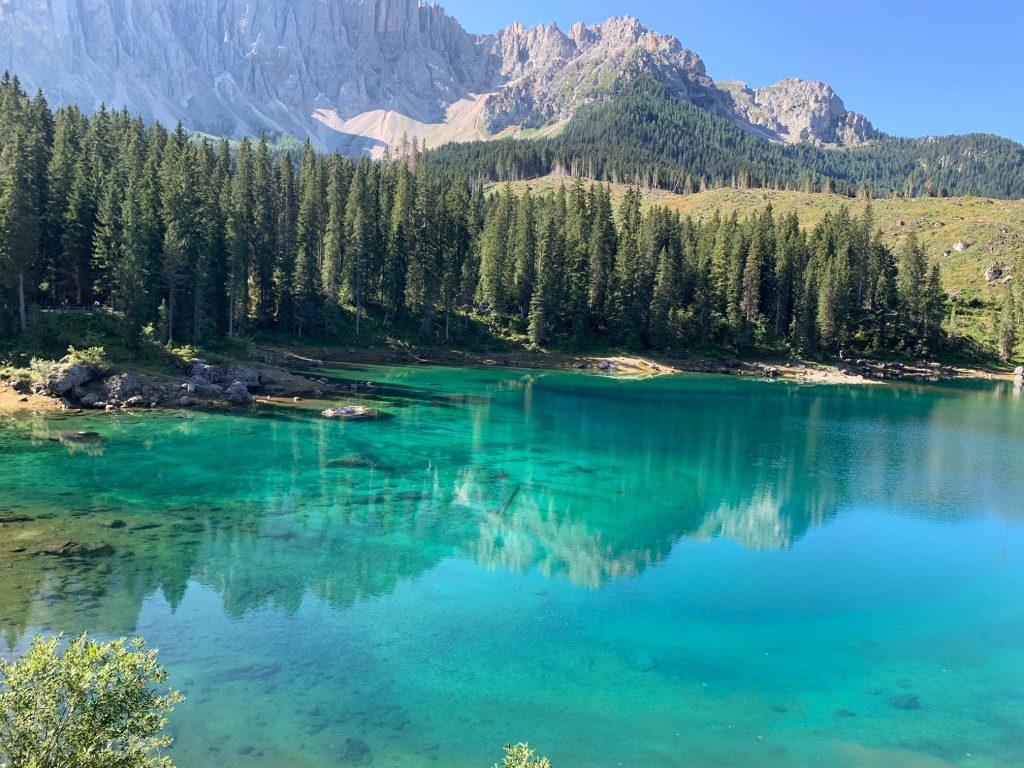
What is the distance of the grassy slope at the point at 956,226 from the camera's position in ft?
484

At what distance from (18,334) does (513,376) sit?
193ft

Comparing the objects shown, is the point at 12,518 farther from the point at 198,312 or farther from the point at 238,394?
the point at 198,312

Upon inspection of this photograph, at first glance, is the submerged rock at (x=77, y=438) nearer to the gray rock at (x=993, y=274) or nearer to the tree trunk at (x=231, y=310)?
the tree trunk at (x=231, y=310)

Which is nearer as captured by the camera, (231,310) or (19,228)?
(19,228)

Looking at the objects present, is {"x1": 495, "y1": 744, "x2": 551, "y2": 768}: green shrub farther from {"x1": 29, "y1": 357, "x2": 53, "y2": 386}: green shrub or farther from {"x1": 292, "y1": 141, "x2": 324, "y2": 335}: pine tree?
{"x1": 292, "y1": 141, "x2": 324, "y2": 335}: pine tree

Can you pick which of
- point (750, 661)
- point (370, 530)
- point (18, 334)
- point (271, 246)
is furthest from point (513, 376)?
point (750, 661)

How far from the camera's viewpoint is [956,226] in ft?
549

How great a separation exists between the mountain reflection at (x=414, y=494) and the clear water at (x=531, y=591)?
0.66ft

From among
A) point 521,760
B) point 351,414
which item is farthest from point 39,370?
point 521,760

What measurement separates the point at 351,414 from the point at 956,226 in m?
172

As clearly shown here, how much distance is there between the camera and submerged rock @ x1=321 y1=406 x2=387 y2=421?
59.6m

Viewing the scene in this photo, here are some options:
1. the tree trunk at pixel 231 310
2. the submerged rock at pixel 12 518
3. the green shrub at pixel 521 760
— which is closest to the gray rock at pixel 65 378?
the tree trunk at pixel 231 310

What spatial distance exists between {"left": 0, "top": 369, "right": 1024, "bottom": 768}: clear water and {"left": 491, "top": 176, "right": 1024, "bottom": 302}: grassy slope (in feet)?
381

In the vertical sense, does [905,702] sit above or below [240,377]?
below
